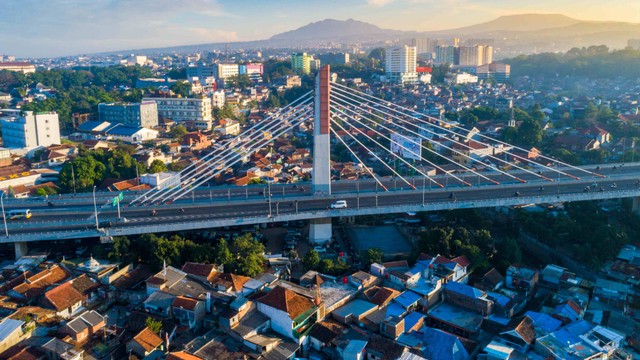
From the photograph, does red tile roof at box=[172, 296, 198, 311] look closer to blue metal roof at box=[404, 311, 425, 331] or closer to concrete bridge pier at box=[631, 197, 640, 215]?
blue metal roof at box=[404, 311, 425, 331]

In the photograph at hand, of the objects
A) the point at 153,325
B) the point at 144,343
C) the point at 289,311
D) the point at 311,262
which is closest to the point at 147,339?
the point at 144,343

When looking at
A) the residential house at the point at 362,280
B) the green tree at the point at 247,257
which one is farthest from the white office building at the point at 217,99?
the residential house at the point at 362,280

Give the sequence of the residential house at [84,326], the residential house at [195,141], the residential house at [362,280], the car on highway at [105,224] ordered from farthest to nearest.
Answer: the residential house at [195,141] → the car on highway at [105,224] → the residential house at [362,280] → the residential house at [84,326]

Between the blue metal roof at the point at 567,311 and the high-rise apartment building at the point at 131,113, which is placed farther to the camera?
the high-rise apartment building at the point at 131,113

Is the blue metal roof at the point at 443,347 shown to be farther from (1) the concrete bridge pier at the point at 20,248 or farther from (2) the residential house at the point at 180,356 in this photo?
(1) the concrete bridge pier at the point at 20,248

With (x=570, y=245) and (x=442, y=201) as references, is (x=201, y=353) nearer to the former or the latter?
(x=442, y=201)

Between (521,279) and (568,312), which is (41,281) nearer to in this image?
(521,279)
